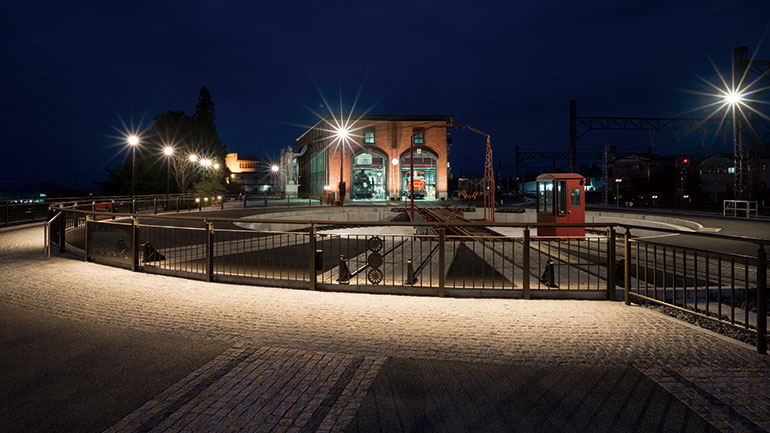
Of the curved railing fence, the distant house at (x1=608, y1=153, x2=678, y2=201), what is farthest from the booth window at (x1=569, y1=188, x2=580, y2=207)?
the distant house at (x1=608, y1=153, x2=678, y2=201)

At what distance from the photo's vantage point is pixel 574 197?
15969 millimetres

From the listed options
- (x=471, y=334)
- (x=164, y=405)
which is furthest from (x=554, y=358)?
(x=164, y=405)

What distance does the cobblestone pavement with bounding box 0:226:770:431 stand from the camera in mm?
4277

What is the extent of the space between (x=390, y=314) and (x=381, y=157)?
49047 millimetres

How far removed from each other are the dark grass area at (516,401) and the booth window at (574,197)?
41.5ft

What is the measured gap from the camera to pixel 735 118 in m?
28.3

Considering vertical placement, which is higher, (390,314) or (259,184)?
(259,184)

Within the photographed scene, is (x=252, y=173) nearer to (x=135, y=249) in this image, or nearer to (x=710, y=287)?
(x=135, y=249)

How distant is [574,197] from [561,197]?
1.59ft

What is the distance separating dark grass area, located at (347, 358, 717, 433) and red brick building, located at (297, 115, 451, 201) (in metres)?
48.8

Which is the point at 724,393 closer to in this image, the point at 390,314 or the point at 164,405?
the point at 390,314

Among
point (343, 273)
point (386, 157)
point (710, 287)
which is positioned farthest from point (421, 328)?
point (386, 157)

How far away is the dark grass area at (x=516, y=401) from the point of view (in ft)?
10.7

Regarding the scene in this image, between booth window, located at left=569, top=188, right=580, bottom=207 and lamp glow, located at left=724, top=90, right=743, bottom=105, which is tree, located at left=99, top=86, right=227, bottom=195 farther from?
lamp glow, located at left=724, top=90, right=743, bottom=105
